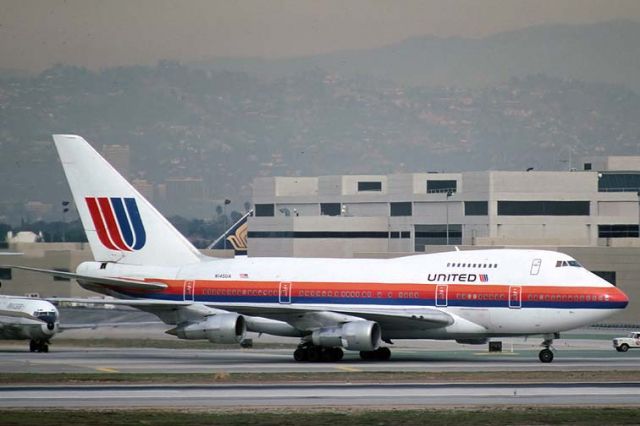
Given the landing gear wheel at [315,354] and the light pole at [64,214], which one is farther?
the light pole at [64,214]

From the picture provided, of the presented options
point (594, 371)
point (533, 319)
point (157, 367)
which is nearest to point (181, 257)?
point (157, 367)

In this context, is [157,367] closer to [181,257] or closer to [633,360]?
[181,257]

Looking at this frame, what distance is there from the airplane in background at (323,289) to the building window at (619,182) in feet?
281

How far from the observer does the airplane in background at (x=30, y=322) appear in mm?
68062

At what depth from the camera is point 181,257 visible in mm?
63156

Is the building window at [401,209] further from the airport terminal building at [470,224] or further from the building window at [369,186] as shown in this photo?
the building window at [369,186]

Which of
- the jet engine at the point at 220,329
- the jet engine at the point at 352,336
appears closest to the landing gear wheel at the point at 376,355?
the jet engine at the point at 352,336

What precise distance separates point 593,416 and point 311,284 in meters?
26.5

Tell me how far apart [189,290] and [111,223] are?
6.32 m

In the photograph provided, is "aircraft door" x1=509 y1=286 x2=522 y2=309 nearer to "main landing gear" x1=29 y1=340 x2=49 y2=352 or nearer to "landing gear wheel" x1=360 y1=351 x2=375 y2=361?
"landing gear wheel" x1=360 y1=351 x2=375 y2=361

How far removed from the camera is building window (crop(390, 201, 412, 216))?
148625 mm

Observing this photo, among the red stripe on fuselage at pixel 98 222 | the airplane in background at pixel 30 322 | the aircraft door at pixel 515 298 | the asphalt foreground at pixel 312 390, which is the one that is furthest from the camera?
the airplane in background at pixel 30 322

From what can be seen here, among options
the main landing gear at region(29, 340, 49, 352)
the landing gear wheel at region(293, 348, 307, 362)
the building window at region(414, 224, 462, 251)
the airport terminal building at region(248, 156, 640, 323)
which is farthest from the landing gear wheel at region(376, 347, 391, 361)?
the building window at region(414, 224, 462, 251)

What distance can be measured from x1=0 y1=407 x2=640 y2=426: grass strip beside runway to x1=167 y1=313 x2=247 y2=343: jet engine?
21113 mm
